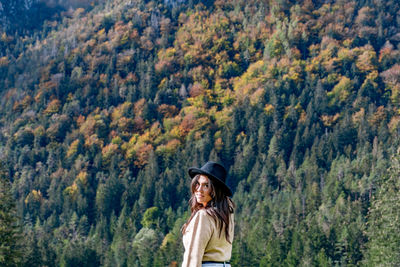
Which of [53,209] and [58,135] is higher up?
[58,135]

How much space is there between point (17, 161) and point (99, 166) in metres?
19.7

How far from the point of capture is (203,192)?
7.66m

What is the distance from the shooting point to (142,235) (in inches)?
4774

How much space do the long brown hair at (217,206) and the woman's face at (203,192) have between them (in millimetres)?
34

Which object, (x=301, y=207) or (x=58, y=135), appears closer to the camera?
(x=301, y=207)

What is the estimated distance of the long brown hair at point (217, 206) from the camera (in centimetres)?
750

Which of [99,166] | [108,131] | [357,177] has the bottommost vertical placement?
[357,177]

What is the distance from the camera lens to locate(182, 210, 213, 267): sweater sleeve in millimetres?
7223

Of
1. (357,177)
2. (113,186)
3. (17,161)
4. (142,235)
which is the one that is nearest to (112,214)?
(113,186)

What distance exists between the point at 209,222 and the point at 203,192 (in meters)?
0.42

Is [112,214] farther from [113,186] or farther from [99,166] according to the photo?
[99,166]

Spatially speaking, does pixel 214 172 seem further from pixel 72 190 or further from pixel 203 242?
pixel 72 190

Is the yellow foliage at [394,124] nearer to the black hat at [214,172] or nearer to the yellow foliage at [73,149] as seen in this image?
the yellow foliage at [73,149]

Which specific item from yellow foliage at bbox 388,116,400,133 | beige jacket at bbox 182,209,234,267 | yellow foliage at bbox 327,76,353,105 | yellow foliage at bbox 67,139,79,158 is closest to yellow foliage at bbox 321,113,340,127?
yellow foliage at bbox 327,76,353,105
